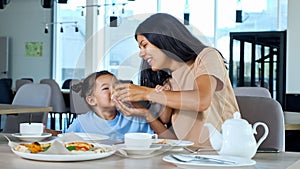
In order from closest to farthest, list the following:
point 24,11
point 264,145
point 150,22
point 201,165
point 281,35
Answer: point 201,165
point 150,22
point 264,145
point 281,35
point 24,11

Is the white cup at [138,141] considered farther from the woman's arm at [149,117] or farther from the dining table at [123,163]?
the woman's arm at [149,117]

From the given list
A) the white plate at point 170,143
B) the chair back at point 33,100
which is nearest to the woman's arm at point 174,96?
→ the white plate at point 170,143

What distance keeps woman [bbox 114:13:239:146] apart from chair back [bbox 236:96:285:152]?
29 centimetres

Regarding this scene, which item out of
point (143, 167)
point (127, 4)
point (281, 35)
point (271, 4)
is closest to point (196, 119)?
point (143, 167)

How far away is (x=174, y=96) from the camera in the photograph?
1.46 m

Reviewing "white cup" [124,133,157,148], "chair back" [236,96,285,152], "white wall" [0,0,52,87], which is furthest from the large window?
"white cup" [124,133,157,148]

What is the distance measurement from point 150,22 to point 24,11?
9.32 metres

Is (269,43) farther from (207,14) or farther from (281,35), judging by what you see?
(207,14)

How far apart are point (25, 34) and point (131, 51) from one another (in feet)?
30.1

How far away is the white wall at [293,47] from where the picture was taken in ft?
19.6

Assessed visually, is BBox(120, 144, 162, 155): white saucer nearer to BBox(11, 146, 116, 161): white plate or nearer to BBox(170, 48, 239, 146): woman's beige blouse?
BBox(11, 146, 116, 161): white plate

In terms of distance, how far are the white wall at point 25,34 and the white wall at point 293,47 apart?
216 inches

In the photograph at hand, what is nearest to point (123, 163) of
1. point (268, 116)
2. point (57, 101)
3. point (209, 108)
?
point (209, 108)

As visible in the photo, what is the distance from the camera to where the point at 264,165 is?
1.22m
